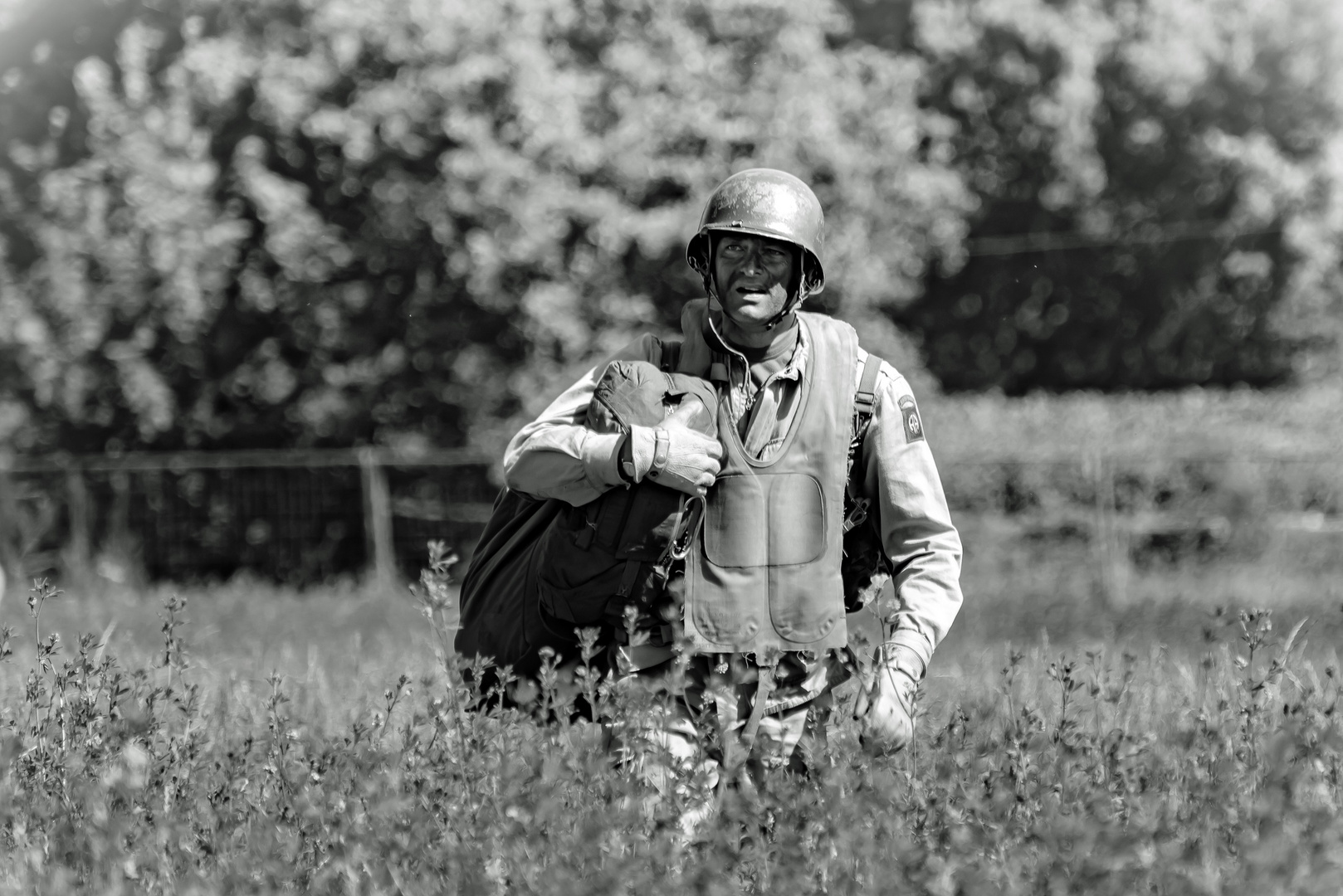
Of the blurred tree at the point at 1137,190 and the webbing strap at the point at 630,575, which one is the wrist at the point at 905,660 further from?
the blurred tree at the point at 1137,190

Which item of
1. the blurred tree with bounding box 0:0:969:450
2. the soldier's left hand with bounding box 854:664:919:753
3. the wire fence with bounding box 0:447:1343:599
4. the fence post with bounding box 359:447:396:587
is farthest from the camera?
the fence post with bounding box 359:447:396:587

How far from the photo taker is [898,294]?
13.7 m

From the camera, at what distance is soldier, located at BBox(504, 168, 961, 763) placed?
11.5ft

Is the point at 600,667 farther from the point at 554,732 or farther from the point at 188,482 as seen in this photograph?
the point at 188,482

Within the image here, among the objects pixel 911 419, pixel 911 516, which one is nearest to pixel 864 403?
pixel 911 419

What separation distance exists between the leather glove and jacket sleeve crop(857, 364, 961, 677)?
0.33 ft

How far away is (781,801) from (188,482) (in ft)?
34.5

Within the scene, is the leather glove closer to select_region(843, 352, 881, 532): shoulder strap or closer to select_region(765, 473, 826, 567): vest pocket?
select_region(765, 473, 826, 567): vest pocket

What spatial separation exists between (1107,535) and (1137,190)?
34.7ft

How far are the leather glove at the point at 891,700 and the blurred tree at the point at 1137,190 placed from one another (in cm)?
1610

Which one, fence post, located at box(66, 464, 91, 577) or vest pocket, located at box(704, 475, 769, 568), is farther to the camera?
fence post, located at box(66, 464, 91, 577)

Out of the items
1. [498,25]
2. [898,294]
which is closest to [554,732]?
[498,25]

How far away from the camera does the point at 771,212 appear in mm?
3668

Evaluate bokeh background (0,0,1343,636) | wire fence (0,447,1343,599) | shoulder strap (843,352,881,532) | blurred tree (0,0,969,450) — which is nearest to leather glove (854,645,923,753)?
shoulder strap (843,352,881,532)
